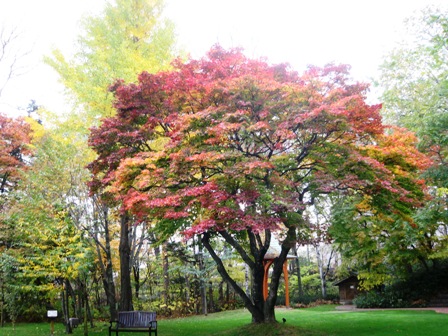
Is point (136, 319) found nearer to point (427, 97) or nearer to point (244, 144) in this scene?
point (244, 144)

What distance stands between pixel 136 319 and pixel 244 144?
14.0 feet

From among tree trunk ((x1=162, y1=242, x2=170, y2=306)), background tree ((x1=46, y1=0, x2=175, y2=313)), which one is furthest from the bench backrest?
tree trunk ((x1=162, y1=242, x2=170, y2=306))

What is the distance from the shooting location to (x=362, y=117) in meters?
7.34

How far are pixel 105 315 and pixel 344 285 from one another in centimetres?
1165

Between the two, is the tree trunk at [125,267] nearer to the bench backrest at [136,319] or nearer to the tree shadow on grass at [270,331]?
the bench backrest at [136,319]

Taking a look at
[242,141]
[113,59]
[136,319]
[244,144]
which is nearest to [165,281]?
[136,319]


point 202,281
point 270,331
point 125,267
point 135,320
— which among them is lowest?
point 270,331

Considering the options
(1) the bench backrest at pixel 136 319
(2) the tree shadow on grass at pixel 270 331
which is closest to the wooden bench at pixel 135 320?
(1) the bench backrest at pixel 136 319

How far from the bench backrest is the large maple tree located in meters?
1.93

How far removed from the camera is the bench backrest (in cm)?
827

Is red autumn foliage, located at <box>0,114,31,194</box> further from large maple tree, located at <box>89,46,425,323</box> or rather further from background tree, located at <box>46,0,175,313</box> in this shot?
large maple tree, located at <box>89,46,425,323</box>

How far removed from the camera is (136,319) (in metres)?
8.34

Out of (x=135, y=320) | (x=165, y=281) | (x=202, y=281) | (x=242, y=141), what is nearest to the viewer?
(x=242, y=141)

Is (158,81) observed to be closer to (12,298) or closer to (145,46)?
(145,46)
